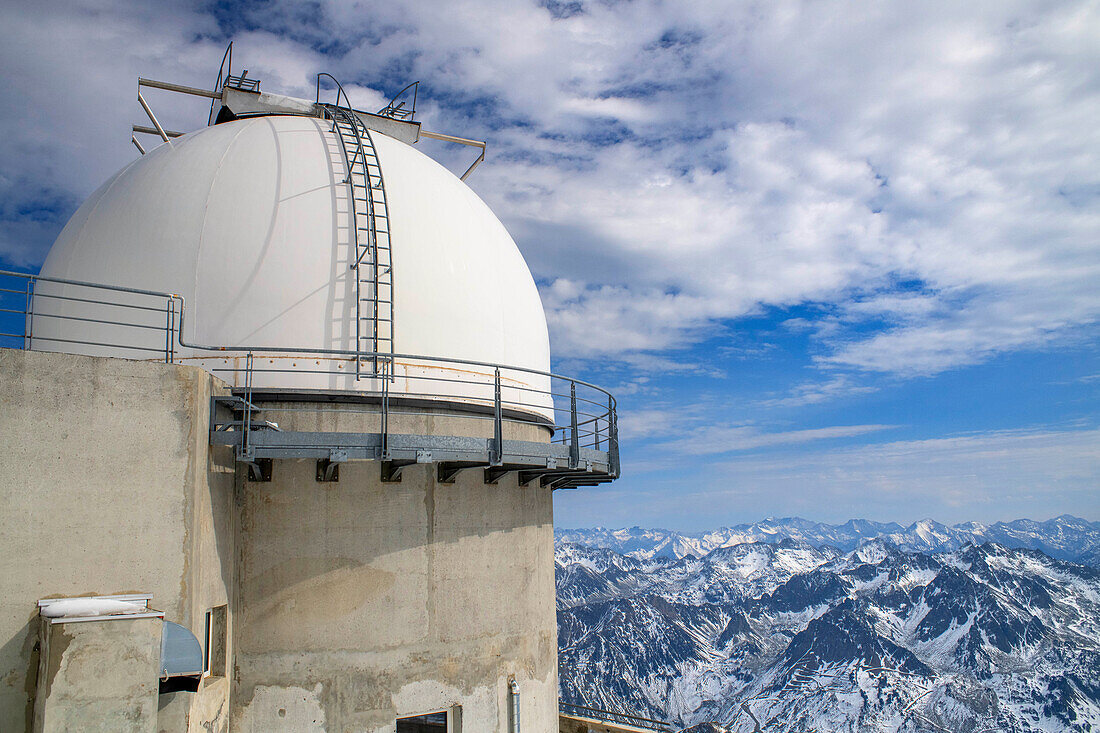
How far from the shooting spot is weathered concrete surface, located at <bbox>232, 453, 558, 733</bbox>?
9.76 m

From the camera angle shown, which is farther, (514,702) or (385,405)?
(514,702)

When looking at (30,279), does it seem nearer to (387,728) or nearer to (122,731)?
(122,731)

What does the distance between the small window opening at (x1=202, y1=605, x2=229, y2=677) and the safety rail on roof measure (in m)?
1.81

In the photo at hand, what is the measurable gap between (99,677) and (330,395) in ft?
14.2

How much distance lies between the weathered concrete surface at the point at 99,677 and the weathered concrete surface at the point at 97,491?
2.14 feet

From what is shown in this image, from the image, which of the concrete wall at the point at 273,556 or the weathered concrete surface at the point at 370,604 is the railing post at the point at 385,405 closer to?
the concrete wall at the point at 273,556

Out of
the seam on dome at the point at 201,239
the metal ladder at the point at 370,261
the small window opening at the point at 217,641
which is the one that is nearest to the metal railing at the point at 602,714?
the small window opening at the point at 217,641

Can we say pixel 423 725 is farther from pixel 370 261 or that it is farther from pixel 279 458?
pixel 370 261

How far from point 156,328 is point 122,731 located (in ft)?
16.3

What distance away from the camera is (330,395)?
1045 centimetres

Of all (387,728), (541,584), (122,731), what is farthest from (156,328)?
(541,584)

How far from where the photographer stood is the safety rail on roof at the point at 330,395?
937cm

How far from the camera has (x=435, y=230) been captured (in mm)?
12516

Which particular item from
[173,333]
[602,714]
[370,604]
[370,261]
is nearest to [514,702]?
[370,604]
